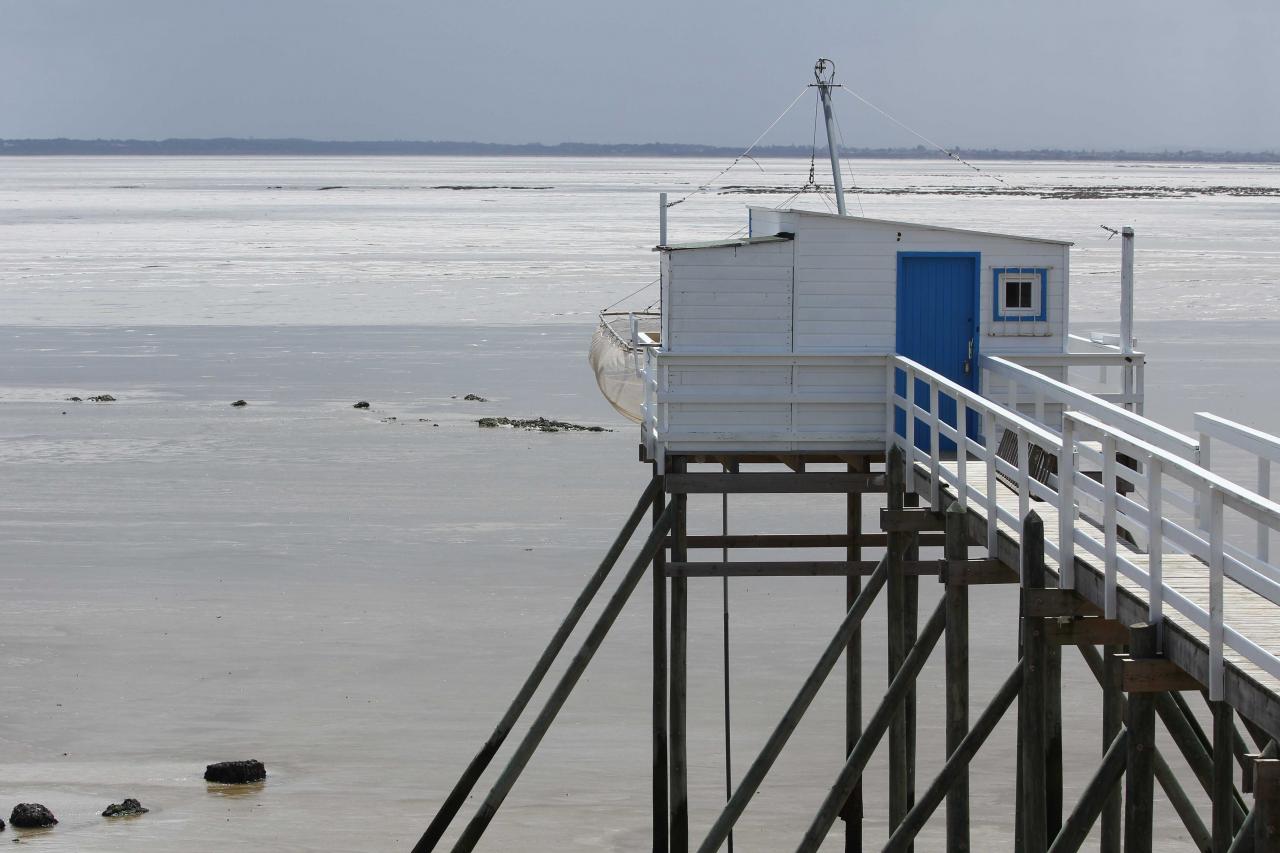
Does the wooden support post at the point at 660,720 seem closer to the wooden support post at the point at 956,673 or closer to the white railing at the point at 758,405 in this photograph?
the white railing at the point at 758,405

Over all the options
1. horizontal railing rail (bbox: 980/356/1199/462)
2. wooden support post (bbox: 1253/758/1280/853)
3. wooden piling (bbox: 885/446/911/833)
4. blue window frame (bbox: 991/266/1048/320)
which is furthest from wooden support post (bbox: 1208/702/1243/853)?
blue window frame (bbox: 991/266/1048/320)

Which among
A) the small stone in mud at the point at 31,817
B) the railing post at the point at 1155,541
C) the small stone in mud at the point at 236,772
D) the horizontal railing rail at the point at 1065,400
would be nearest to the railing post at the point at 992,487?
the horizontal railing rail at the point at 1065,400

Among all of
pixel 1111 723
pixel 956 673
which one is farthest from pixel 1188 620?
pixel 1111 723

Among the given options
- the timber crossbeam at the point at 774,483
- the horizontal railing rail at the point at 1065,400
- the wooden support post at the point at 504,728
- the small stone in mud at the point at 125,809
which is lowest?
the small stone in mud at the point at 125,809

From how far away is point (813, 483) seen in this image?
13484mm

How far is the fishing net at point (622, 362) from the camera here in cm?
1786

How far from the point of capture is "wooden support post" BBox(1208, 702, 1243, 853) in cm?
821

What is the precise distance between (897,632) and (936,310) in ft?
8.21

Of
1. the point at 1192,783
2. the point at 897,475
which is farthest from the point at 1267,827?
the point at 1192,783

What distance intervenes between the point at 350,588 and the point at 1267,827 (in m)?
16.0

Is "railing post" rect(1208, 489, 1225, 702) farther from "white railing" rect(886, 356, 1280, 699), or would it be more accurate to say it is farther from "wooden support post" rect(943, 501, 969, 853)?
"wooden support post" rect(943, 501, 969, 853)

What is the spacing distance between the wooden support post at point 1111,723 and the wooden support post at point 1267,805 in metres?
2.40

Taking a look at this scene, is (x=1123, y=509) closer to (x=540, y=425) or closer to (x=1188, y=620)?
(x=1188, y=620)

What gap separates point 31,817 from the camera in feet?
47.9
